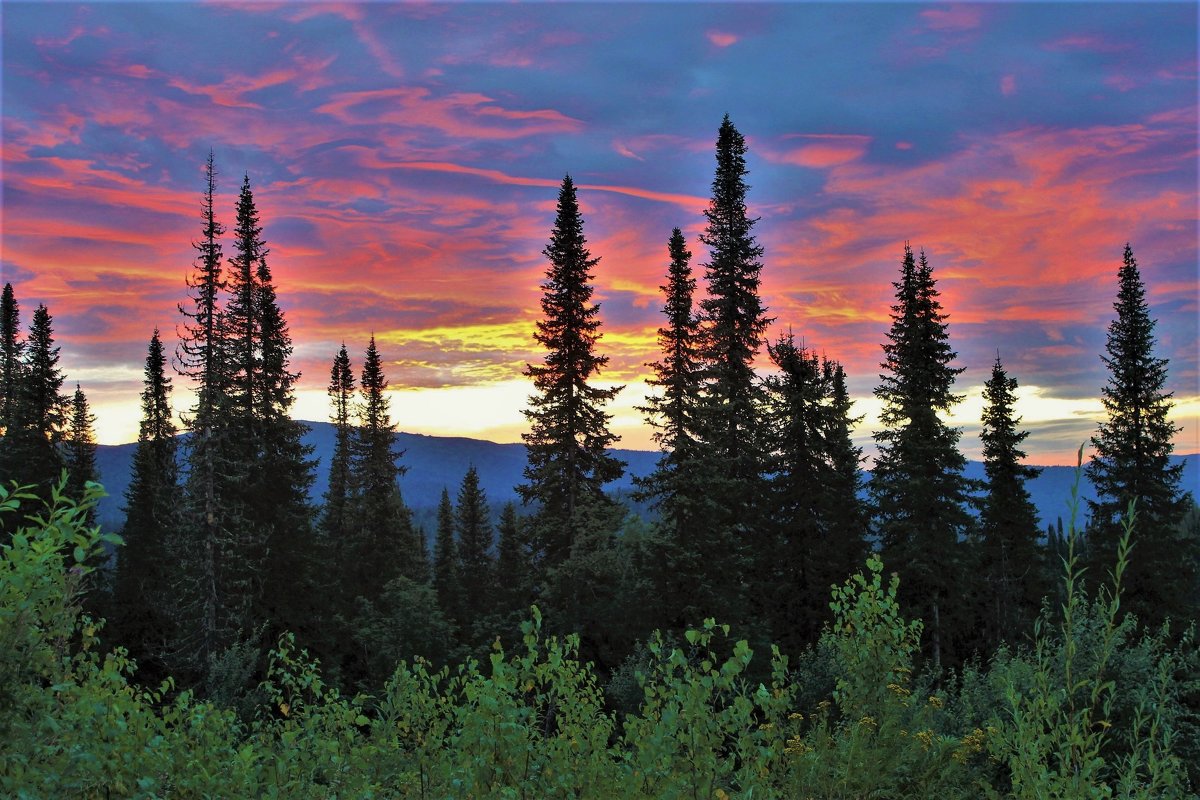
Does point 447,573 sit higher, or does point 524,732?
point 524,732

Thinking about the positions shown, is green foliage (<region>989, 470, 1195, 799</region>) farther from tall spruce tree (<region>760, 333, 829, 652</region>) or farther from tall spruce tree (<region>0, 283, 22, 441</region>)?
tall spruce tree (<region>0, 283, 22, 441</region>)

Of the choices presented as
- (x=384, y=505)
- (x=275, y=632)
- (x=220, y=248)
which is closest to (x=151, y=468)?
(x=384, y=505)

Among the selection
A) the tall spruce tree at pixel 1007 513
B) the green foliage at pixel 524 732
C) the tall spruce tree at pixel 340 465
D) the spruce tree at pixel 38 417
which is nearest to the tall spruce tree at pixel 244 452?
the tall spruce tree at pixel 340 465

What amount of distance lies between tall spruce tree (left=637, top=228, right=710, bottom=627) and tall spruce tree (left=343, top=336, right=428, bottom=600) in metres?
20.9

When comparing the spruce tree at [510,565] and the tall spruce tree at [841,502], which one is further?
the spruce tree at [510,565]

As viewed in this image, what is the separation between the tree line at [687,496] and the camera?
2772 cm

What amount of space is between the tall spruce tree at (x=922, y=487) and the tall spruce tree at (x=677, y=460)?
9350 mm

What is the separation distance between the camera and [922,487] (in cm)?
3056

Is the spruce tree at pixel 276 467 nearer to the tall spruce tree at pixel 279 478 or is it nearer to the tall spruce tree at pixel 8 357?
the tall spruce tree at pixel 279 478

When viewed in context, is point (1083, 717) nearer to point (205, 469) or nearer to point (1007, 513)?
point (205, 469)

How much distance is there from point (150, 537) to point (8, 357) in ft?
47.4

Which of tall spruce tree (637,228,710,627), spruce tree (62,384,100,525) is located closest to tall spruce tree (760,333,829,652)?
tall spruce tree (637,228,710,627)

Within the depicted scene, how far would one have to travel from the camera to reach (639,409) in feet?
104

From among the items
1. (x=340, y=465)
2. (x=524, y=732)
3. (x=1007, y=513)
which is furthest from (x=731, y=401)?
(x=340, y=465)
